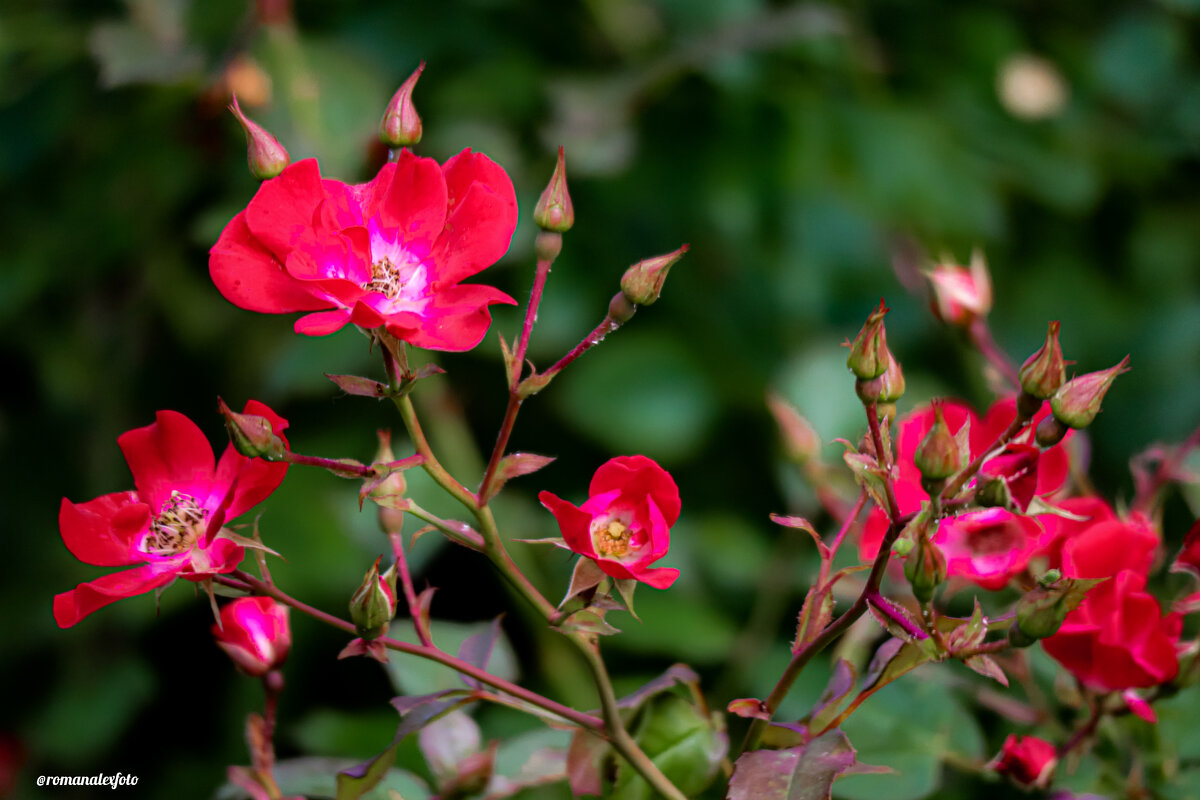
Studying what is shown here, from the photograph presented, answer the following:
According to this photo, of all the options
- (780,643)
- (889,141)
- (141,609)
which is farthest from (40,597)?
(889,141)

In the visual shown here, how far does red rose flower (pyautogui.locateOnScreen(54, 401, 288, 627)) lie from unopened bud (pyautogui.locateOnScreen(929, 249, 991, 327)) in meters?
0.48

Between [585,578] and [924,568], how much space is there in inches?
6.2

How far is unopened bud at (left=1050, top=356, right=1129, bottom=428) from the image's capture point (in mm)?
477

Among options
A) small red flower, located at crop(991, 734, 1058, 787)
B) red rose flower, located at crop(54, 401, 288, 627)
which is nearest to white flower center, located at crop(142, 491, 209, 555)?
red rose flower, located at crop(54, 401, 288, 627)

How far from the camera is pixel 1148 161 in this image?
1534 mm

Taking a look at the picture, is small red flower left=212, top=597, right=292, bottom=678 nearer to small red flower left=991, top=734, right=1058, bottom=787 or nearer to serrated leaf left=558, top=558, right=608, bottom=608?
serrated leaf left=558, top=558, right=608, bottom=608

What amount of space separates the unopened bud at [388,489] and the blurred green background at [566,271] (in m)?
0.49

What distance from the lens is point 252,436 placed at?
47 centimetres

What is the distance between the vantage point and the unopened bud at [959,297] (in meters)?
0.76

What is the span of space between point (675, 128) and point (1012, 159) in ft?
1.67

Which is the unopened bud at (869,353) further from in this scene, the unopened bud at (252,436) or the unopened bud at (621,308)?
the unopened bud at (252,436)

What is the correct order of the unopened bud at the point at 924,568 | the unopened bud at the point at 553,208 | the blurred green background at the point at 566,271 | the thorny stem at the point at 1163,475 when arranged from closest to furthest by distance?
the unopened bud at the point at 924,568, the unopened bud at the point at 553,208, the thorny stem at the point at 1163,475, the blurred green background at the point at 566,271

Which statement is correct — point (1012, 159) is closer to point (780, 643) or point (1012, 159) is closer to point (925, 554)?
point (780, 643)

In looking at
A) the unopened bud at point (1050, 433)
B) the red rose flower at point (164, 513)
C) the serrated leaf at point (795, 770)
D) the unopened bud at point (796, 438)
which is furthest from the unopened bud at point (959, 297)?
the red rose flower at point (164, 513)
